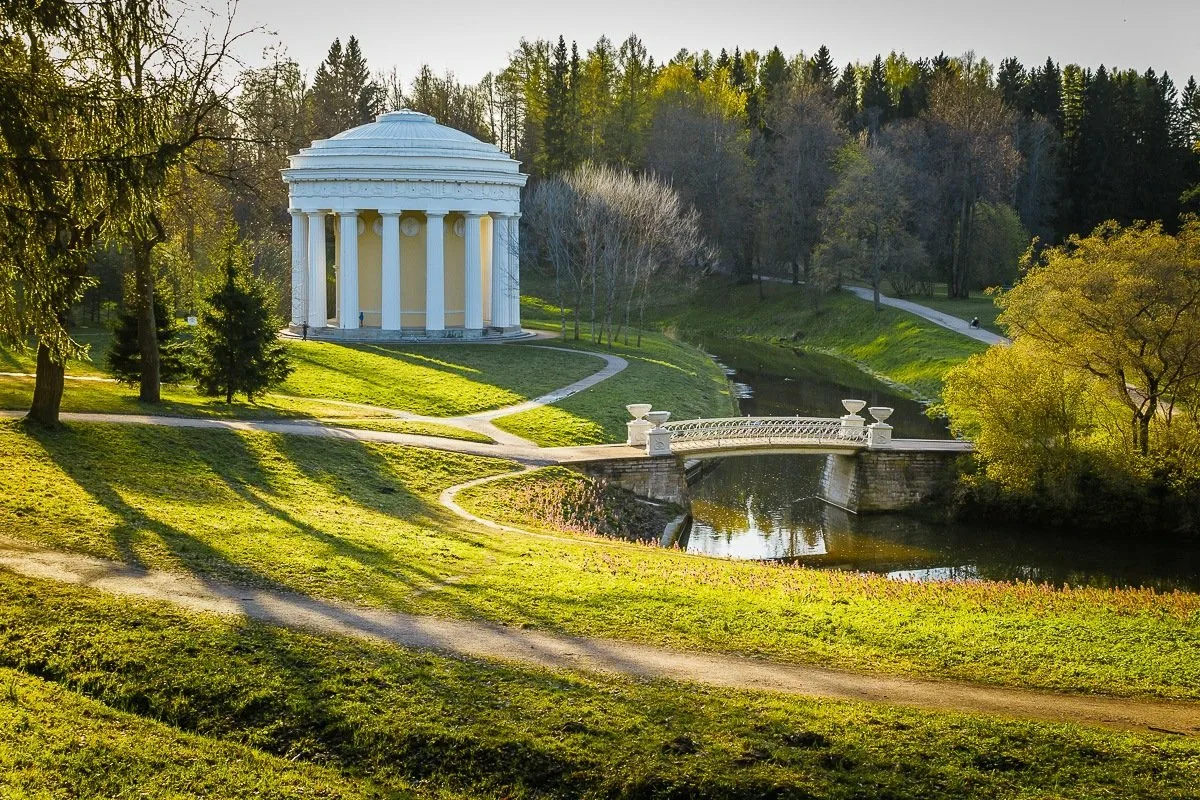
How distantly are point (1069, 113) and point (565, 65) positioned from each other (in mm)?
37528

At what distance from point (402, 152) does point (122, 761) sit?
45.1 meters

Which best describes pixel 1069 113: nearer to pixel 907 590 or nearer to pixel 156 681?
pixel 907 590

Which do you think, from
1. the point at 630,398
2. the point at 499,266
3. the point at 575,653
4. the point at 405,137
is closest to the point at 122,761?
the point at 575,653

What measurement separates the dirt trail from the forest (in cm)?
4272

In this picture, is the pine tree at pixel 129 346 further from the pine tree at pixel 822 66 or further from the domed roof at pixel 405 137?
the pine tree at pixel 822 66

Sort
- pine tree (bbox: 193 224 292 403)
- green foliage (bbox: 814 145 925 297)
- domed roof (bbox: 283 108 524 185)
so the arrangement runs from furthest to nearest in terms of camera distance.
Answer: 1. green foliage (bbox: 814 145 925 297)
2. domed roof (bbox: 283 108 524 185)
3. pine tree (bbox: 193 224 292 403)

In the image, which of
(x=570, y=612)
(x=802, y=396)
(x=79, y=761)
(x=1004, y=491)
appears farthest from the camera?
(x=802, y=396)

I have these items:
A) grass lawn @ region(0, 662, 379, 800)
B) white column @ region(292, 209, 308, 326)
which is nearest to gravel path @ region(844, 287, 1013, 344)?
white column @ region(292, 209, 308, 326)

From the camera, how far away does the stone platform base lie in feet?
179

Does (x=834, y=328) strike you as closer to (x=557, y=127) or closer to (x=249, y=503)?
(x=557, y=127)

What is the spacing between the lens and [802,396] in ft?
178

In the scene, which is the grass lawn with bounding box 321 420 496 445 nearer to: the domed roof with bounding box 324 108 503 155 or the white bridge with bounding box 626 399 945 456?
the white bridge with bounding box 626 399 945 456

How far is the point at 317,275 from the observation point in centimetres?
5600

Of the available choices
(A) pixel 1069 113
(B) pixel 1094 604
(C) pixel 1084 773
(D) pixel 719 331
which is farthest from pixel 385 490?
(A) pixel 1069 113
